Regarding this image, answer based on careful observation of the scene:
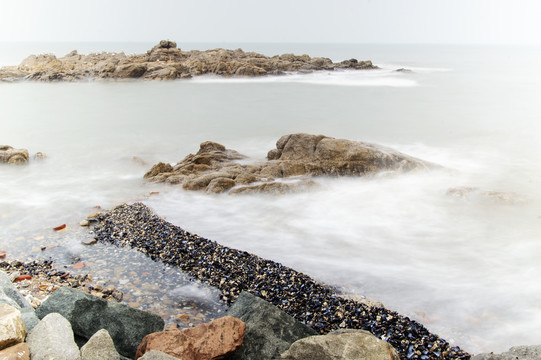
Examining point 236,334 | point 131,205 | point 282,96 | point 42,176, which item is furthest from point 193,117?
point 236,334

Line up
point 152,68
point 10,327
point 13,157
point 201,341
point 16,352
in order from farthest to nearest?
point 152,68 → point 13,157 → point 201,341 → point 10,327 → point 16,352

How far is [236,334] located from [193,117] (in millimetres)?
17586

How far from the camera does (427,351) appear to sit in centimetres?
402

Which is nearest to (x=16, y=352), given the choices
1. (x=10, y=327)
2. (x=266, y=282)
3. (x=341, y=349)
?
(x=10, y=327)

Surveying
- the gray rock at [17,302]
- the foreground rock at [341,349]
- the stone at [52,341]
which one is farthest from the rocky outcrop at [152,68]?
the foreground rock at [341,349]

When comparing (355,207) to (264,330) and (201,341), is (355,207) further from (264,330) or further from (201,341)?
(201,341)

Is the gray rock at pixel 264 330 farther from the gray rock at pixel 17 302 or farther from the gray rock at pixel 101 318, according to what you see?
the gray rock at pixel 17 302

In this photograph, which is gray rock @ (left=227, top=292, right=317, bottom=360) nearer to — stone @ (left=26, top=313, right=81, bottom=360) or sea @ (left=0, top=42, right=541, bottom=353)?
stone @ (left=26, top=313, right=81, bottom=360)

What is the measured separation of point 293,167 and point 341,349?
687 centimetres

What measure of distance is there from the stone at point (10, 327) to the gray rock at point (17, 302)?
0.89 ft

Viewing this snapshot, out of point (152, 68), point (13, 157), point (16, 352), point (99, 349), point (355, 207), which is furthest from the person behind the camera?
point (152, 68)

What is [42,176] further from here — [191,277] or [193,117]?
[193,117]

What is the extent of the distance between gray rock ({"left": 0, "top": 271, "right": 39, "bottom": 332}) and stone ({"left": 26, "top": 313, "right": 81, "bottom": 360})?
8.7 inches

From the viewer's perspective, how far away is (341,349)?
3205mm
